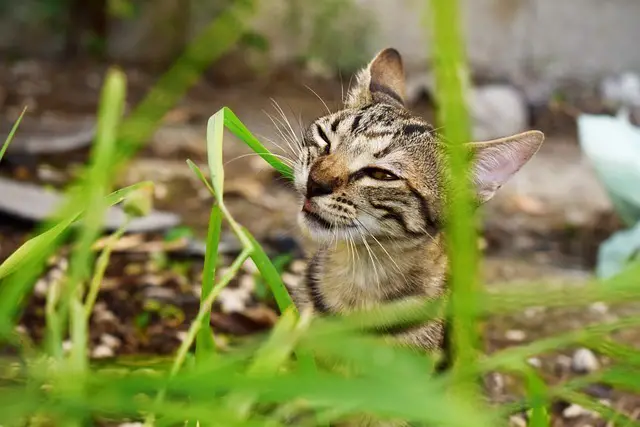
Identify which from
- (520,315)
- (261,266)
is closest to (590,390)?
(520,315)

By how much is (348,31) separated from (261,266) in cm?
521

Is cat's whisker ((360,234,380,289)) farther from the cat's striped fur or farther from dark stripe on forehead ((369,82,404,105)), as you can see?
dark stripe on forehead ((369,82,404,105))

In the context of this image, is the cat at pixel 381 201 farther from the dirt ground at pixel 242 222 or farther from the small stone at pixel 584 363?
the small stone at pixel 584 363

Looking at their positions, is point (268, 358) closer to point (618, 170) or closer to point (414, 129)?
point (414, 129)

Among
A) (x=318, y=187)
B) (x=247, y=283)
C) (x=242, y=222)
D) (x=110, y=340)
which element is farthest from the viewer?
(x=242, y=222)

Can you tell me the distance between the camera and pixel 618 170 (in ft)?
7.79

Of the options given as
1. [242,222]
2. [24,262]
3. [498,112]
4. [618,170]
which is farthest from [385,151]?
[498,112]

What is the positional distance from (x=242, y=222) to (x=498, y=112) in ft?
8.09

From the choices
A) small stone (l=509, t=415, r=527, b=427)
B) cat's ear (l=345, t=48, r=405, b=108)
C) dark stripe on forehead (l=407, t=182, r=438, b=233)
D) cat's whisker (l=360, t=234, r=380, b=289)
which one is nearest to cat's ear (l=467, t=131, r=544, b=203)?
dark stripe on forehead (l=407, t=182, r=438, b=233)

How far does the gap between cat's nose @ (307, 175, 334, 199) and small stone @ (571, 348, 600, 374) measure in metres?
1.13

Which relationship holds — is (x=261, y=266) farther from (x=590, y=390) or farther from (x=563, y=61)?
(x=563, y=61)

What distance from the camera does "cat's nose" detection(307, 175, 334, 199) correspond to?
1404mm

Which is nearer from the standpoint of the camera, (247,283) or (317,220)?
(317,220)

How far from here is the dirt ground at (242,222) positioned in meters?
2.20
